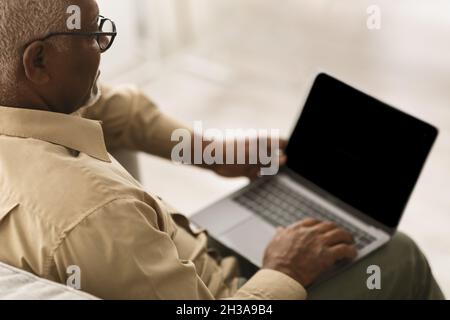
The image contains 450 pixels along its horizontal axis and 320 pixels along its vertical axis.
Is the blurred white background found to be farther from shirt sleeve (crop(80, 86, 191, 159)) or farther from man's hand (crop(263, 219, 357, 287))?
man's hand (crop(263, 219, 357, 287))

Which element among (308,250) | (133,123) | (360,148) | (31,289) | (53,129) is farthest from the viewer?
(133,123)

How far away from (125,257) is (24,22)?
378 millimetres

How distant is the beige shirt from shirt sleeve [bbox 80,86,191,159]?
40cm

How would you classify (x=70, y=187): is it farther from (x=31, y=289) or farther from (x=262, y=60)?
(x=262, y=60)

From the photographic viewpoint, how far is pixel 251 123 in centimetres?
254

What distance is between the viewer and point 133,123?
1.56m

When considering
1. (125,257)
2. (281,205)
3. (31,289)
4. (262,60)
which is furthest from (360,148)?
(262,60)

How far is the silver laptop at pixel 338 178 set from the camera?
1373 millimetres

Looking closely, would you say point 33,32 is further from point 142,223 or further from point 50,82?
point 142,223

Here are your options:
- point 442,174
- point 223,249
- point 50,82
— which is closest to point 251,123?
point 442,174

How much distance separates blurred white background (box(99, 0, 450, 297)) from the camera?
8.10ft

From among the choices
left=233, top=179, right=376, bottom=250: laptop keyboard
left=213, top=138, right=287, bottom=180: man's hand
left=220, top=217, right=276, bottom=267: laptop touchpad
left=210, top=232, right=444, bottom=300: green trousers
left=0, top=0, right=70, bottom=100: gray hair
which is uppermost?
left=0, top=0, right=70, bottom=100: gray hair

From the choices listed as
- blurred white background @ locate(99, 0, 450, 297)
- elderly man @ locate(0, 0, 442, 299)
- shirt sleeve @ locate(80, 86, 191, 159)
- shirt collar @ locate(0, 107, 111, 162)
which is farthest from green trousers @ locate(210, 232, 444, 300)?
blurred white background @ locate(99, 0, 450, 297)

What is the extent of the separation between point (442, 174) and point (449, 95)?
43 centimetres
